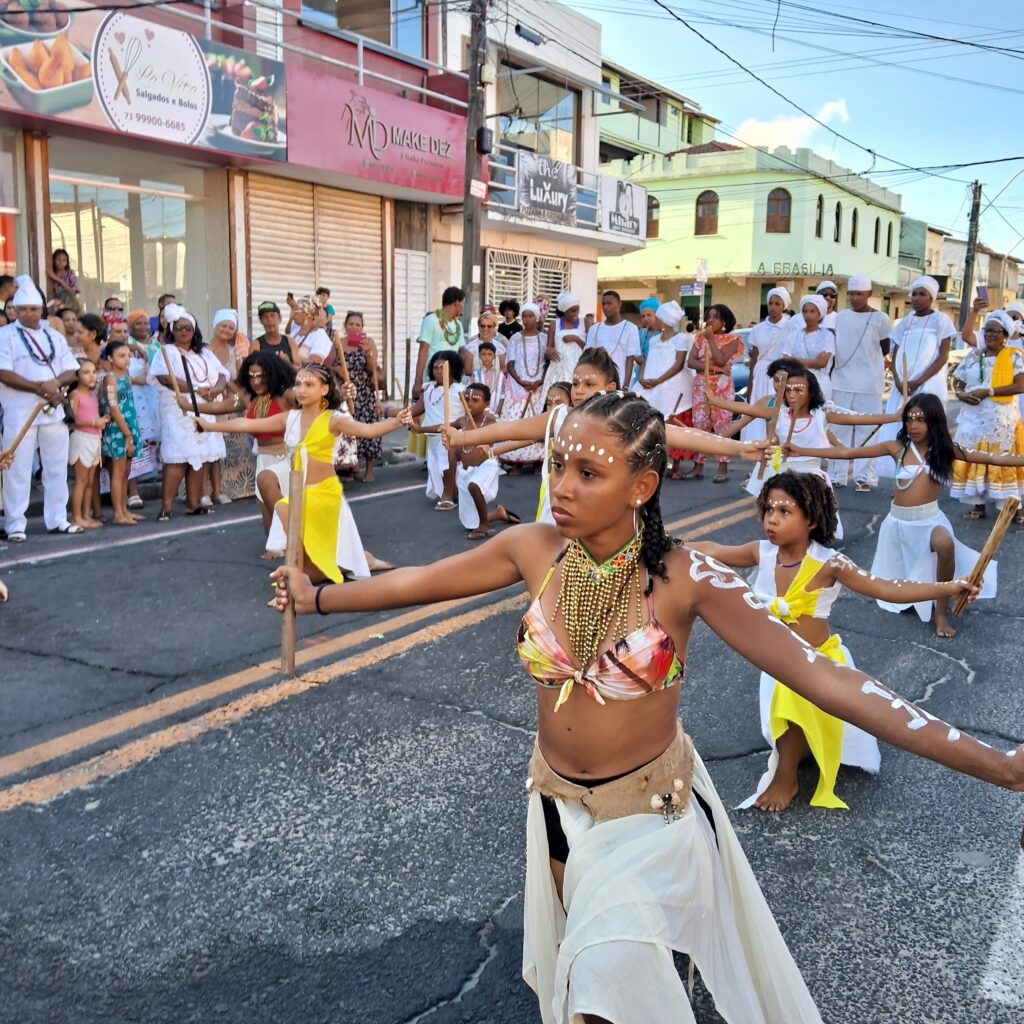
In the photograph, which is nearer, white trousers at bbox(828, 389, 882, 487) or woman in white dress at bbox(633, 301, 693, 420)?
white trousers at bbox(828, 389, 882, 487)

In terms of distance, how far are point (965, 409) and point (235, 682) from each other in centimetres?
833

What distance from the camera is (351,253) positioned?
18281mm

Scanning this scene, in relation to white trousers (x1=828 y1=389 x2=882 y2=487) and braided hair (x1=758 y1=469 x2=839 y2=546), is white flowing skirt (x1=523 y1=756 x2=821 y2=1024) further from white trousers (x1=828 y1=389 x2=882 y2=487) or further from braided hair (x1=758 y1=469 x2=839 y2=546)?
white trousers (x1=828 y1=389 x2=882 y2=487)

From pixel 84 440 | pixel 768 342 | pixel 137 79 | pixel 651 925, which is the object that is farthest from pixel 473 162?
pixel 651 925

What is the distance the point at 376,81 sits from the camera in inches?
720

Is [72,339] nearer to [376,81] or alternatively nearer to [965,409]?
[965,409]

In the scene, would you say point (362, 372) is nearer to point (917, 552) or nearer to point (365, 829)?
point (917, 552)

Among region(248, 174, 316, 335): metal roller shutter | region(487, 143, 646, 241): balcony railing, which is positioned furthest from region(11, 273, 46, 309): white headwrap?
region(487, 143, 646, 241): balcony railing

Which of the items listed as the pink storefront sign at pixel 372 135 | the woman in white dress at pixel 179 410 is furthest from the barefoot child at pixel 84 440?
the pink storefront sign at pixel 372 135

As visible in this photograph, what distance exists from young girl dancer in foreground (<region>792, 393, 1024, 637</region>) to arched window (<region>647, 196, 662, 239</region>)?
39938 mm

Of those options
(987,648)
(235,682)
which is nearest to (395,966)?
(235,682)

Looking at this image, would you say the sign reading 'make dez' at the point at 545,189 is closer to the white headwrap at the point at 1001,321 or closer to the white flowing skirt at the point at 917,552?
the white headwrap at the point at 1001,321

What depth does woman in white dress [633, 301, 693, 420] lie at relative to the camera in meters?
12.6

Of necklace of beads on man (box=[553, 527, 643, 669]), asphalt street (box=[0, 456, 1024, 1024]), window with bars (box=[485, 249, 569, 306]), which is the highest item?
window with bars (box=[485, 249, 569, 306])
